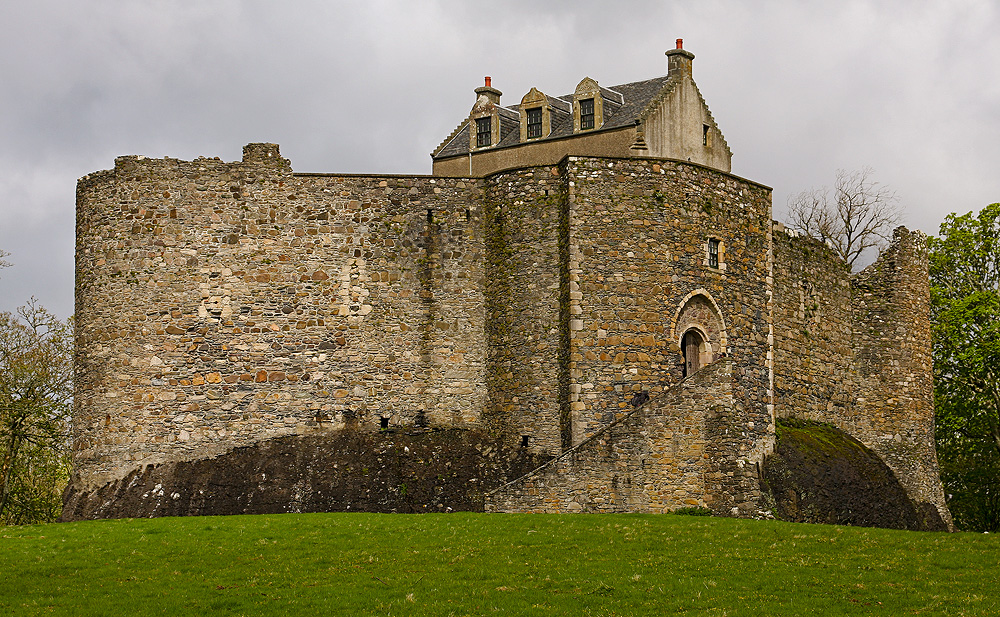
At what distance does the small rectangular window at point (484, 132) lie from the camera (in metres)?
46.9

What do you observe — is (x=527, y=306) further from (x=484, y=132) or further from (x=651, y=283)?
(x=484, y=132)

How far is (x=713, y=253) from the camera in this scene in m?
32.4

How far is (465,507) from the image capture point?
1214 inches

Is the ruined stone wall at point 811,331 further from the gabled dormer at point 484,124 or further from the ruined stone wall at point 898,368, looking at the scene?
the gabled dormer at point 484,124

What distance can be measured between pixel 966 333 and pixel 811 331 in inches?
473

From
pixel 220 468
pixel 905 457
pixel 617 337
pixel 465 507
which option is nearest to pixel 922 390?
pixel 905 457

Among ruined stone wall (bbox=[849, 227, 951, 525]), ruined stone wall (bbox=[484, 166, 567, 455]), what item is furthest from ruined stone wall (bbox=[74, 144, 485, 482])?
ruined stone wall (bbox=[849, 227, 951, 525])

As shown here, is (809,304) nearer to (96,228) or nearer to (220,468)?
(220,468)

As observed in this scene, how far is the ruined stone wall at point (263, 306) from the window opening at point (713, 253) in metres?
6.07

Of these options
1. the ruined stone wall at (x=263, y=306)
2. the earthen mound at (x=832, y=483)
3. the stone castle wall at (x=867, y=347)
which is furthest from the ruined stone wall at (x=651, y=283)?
the stone castle wall at (x=867, y=347)

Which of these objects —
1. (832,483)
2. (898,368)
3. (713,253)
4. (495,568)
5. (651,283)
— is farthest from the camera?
(898,368)

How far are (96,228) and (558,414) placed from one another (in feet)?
44.1

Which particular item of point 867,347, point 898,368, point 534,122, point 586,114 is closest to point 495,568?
point 867,347

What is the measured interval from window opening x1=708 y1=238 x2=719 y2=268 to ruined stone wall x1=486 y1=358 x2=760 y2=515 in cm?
348
